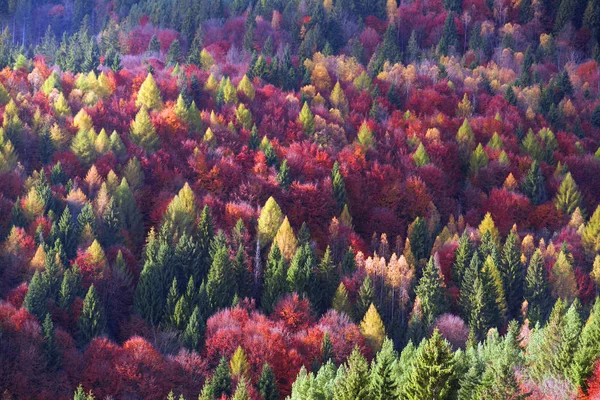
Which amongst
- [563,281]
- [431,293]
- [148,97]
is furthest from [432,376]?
[148,97]

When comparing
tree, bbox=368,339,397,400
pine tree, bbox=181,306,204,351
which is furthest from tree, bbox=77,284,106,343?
tree, bbox=368,339,397,400

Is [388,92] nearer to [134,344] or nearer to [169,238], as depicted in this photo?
[169,238]

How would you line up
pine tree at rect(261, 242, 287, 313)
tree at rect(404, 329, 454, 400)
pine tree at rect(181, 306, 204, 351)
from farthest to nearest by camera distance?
1. pine tree at rect(261, 242, 287, 313)
2. pine tree at rect(181, 306, 204, 351)
3. tree at rect(404, 329, 454, 400)

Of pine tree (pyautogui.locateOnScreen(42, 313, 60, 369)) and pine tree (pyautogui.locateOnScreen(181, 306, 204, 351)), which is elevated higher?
pine tree (pyautogui.locateOnScreen(42, 313, 60, 369))

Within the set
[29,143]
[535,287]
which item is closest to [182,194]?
[29,143]

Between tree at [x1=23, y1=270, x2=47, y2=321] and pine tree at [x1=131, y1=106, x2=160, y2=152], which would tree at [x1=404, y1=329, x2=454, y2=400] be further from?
pine tree at [x1=131, y1=106, x2=160, y2=152]

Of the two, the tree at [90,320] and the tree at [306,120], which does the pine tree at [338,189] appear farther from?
the tree at [90,320]
